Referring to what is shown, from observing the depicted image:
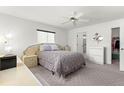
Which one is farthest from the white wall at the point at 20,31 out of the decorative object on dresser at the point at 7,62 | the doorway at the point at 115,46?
the doorway at the point at 115,46

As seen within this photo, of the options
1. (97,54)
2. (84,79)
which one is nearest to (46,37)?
(84,79)

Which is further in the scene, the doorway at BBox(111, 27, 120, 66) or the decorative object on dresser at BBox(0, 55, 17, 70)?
the doorway at BBox(111, 27, 120, 66)

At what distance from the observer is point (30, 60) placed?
3051 millimetres

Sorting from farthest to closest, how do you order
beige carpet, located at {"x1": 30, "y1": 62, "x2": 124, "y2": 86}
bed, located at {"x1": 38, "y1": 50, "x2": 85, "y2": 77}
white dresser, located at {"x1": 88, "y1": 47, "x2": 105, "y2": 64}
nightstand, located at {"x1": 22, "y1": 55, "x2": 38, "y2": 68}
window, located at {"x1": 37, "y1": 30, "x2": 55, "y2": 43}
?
white dresser, located at {"x1": 88, "y1": 47, "x2": 105, "y2": 64} < nightstand, located at {"x1": 22, "y1": 55, "x2": 38, "y2": 68} < bed, located at {"x1": 38, "y1": 50, "x2": 85, "y2": 77} < beige carpet, located at {"x1": 30, "y1": 62, "x2": 124, "y2": 86} < window, located at {"x1": 37, "y1": 30, "x2": 55, "y2": 43}

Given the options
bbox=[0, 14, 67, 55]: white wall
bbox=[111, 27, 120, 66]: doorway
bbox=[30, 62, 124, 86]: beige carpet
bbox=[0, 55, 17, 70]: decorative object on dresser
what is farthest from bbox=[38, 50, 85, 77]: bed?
bbox=[111, 27, 120, 66]: doorway

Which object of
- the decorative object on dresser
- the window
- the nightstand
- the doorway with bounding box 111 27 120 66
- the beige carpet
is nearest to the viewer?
the decorative object on dresser

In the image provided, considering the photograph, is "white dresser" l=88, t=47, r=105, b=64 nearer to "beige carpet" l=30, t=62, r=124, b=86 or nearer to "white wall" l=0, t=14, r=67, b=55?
"beige carpet" l=30, t=62, r=124, b=86

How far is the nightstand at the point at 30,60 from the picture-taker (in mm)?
2948

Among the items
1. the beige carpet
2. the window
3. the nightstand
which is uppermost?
the window

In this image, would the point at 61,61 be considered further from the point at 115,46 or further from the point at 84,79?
the point at 115,46

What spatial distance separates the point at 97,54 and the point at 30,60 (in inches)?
103

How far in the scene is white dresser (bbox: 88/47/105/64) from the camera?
12.4ft

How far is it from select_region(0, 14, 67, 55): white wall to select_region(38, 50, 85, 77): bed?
0.36 meters
